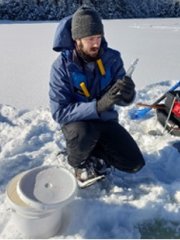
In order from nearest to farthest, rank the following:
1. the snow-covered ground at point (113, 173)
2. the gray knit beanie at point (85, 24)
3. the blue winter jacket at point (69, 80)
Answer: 1. the snow-covered ground at point (113, 173)
2. the gray knit beanie at point (85, 24)
3. the blue winter jacket at point (69, 80)

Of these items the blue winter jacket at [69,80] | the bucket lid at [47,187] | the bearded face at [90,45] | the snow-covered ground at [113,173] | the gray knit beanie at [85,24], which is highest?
the gray knit beanie at [85,24]

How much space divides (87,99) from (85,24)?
41 centimetres

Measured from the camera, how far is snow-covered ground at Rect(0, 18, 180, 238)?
1.95 m

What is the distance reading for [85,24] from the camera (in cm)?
206

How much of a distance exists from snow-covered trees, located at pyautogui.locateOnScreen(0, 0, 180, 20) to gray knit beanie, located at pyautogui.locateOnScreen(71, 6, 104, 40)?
831 cm

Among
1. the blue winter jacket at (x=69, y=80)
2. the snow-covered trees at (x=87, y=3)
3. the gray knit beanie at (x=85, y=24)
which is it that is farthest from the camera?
the snow-covered trees at (x=87, y=3)

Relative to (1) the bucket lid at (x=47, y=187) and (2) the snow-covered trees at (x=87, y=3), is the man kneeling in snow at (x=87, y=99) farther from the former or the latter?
(2) the snow-covered trees at (x=87, y=3)

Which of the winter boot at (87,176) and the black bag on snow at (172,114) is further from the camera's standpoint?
the black bag on snow at (172,114)

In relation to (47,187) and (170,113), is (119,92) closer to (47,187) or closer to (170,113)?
(47,187)

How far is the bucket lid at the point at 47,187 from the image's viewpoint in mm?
1675

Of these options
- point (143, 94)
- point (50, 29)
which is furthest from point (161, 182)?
point (50, 29)

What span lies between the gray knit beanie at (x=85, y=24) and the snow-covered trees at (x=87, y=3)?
8313mm

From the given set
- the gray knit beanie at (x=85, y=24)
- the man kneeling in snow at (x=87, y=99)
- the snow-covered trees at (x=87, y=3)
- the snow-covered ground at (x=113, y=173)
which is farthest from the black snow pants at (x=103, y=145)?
the snow-covered trees at (x=87, y=3)

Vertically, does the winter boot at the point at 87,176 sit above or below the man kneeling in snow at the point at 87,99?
below
